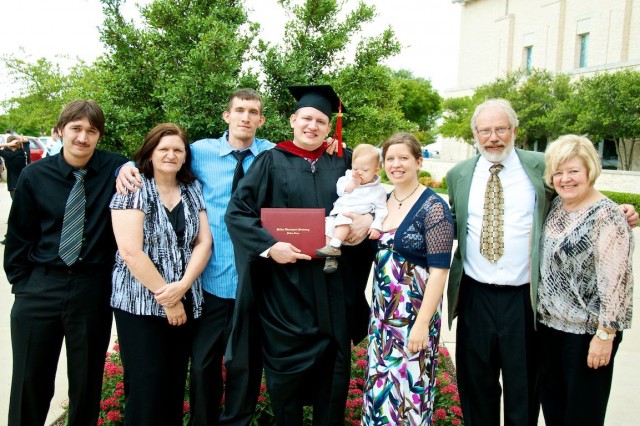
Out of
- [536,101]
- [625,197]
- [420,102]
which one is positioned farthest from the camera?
[420,102]

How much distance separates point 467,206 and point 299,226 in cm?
104

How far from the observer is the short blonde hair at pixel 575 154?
2.58 meters

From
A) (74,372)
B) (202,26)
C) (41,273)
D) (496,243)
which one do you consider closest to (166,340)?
(74,372)

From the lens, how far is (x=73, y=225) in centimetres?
269

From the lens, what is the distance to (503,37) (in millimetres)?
39469

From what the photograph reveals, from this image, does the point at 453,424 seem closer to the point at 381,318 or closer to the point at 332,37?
the point at 381,318

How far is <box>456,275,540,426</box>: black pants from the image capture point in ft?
9.20

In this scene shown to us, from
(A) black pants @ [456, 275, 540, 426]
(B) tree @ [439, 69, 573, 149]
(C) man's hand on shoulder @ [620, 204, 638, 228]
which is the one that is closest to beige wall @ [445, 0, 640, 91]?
(B) tree @ [439, 69, 573, 149]

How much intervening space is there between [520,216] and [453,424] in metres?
1.50

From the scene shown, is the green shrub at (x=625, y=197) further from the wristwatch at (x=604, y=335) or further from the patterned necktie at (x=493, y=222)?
the wristwatch at (x=604, y=335)

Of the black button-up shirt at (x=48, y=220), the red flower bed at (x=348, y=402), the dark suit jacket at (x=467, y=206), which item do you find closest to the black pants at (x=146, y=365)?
the black button-up shirt at (x=48, y=220)

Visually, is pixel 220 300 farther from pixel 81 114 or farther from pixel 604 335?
pixel 604 335

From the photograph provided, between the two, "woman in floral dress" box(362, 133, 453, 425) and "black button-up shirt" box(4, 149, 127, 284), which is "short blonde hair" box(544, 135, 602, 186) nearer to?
"woman in floral dress" box(362, 133, 453, 425)

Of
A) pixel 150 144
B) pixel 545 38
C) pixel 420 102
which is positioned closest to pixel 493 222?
pixel 150 144
